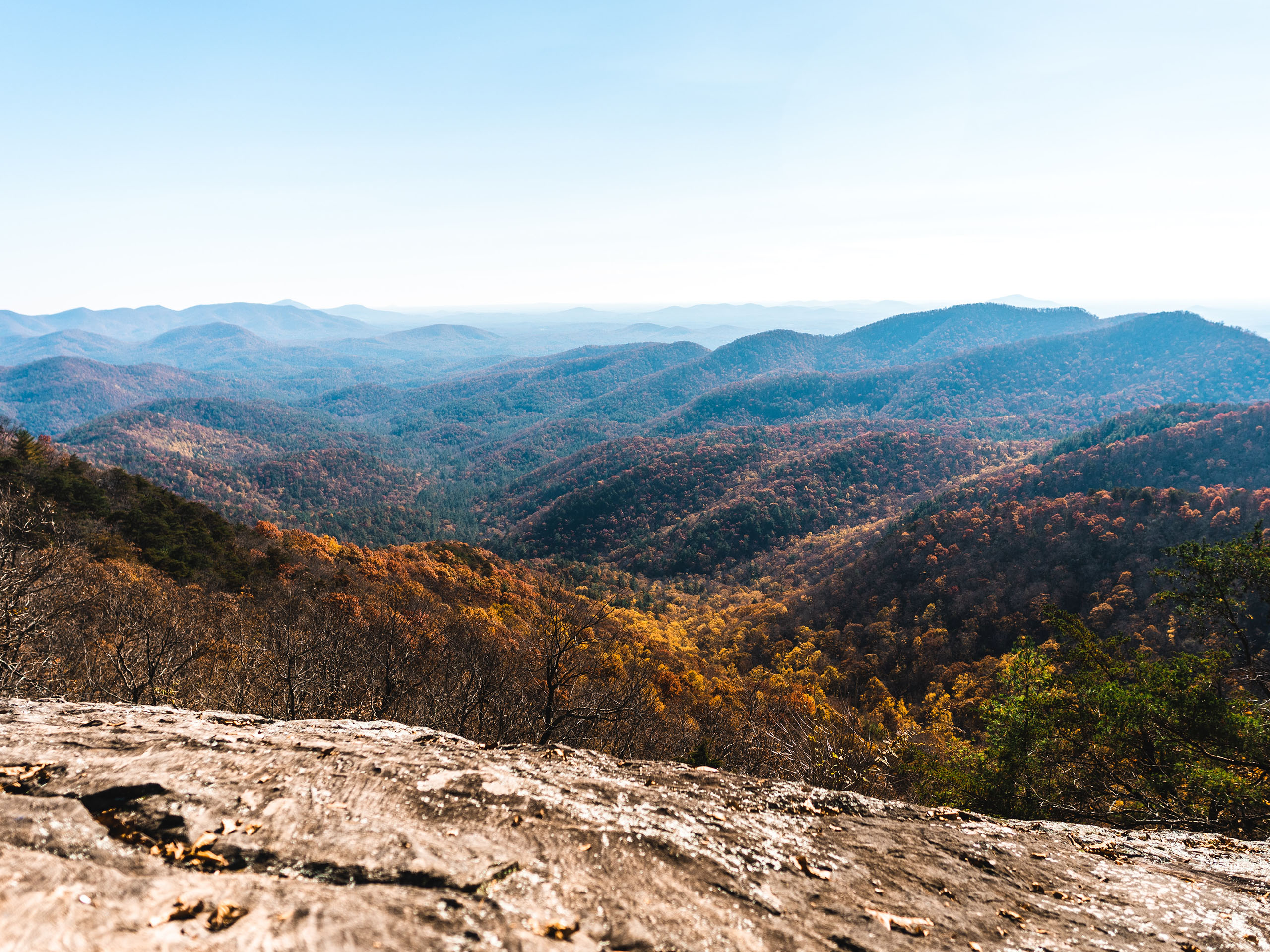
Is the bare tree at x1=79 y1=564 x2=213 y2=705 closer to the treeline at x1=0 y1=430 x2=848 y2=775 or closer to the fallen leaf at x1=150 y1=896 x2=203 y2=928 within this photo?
the treeline at x1=0 y1=430 x2=848 y2=775

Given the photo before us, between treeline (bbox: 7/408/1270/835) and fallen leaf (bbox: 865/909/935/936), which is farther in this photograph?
treeline (bbox: 7/408/1270/835)

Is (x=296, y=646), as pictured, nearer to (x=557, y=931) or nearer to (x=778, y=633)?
(x=557, y=931)

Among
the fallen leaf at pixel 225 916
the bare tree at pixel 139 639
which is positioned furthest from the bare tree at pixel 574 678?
the fallen leaf at pixel 225 916

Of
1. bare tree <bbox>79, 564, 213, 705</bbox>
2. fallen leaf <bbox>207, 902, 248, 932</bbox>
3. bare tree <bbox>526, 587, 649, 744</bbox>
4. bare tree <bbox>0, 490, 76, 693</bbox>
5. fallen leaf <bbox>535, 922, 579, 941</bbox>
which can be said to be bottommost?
bare tree <bbox>526, 587, 649, 744</bbox>

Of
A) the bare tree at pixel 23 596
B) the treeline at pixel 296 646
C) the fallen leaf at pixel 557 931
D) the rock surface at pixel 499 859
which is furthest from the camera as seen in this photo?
the treeline at pixel 296 646

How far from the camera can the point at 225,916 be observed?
14.6 ft

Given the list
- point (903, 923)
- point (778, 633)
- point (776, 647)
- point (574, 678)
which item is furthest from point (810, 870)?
point (778, 633)

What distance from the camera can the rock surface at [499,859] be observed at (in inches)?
183

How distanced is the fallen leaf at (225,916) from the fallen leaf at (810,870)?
251 inches

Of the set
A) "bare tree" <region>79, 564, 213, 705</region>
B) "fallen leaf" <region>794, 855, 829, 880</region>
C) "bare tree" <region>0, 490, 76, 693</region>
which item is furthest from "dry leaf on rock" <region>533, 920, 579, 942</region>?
"bare tree" <region>79, 564, 213, 705</region>

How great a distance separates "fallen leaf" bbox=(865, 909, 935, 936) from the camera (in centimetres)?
622

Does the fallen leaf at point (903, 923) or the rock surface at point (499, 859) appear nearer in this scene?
the rock surface at point (499, 859)

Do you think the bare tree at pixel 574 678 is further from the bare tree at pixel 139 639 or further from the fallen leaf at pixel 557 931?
the fallen leaf at pixel 557 931

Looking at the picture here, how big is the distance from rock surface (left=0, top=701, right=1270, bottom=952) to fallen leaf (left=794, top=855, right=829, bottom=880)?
2.7 inches
